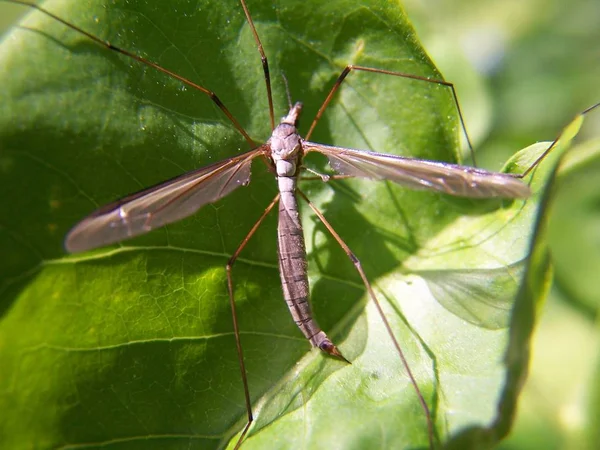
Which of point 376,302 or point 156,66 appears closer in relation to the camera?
point 156,66

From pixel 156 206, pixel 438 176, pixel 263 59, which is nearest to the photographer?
pixel 156 206

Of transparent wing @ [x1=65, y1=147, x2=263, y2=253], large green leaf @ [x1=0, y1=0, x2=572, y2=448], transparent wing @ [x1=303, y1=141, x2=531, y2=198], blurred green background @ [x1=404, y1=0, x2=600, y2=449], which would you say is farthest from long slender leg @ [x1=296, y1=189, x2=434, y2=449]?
blurred green background @ [x1=404, y1=0, x2=600, y2=449]

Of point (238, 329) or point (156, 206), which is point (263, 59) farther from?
point (238, 329)

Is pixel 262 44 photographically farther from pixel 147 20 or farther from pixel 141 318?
pixel 141 318

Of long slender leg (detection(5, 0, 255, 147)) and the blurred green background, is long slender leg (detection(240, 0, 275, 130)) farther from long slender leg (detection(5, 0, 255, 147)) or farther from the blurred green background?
the blurred green background

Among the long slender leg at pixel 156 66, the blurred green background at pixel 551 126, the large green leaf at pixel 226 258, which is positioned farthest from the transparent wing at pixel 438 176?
the long slender leg at pixel 156 66

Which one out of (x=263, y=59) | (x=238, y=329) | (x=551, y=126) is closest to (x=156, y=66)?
(x=263, y=59)

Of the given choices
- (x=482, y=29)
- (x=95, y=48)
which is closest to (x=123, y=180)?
(x=95, y=48)

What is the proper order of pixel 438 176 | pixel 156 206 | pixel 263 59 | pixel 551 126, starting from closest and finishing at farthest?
pixel 156 206
pixel 438 176
pixel 263 59
pixel 551 126
